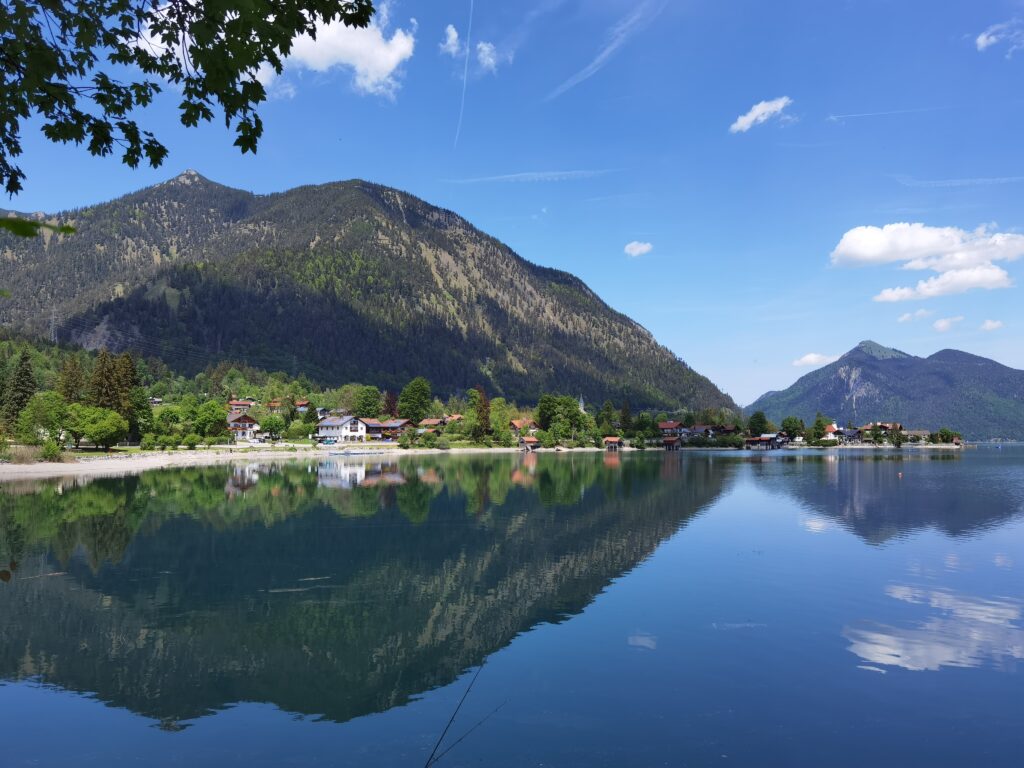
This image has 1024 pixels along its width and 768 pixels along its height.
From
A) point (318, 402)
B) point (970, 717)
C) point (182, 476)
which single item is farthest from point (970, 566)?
point (318, 402)

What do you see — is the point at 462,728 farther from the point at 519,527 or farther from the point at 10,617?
the point at 519,527

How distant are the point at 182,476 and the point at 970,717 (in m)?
72.3

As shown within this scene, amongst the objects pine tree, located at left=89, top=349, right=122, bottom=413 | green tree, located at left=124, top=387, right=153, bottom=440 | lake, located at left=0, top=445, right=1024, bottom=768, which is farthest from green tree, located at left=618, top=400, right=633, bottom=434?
lake, located at left=0, top=445, right=1024, bottom=768

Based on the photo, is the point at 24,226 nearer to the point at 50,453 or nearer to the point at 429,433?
the point at 50,453

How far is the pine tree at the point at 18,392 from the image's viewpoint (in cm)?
8250

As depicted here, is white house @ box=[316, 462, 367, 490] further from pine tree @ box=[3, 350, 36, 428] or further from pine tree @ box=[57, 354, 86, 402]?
pine tree @ box=[3, 350, 36, 428]

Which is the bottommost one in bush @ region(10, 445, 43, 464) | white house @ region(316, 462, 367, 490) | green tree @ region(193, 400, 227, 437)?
white house @ region(316, 462, 367, 490)

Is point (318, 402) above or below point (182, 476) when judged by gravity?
above

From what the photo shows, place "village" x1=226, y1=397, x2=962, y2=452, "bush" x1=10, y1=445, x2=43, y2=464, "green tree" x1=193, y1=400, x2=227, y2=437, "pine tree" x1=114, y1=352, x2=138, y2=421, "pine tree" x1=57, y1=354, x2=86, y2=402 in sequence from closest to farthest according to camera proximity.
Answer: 1. "bush" x1=10, y1=445, x2=43, y2=464
2. "pine tree" x1=57, y1=354, x2=86, y2=402
3. "pine tree" x1=114, y1=352, x2=138, y2=421
4. "green tree" x1=193, y1=400, x2=227, y2=437
5. "village" x1=226, y1=397, x2=962, y2=452

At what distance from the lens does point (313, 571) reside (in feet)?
94.6

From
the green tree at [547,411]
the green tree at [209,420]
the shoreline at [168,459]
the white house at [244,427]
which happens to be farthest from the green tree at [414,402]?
the green tree at [209,420]

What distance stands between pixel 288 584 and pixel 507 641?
1104 cm

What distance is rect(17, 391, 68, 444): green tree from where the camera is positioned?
76.0 meters

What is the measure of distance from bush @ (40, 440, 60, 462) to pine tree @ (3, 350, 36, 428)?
11678 millimetres
